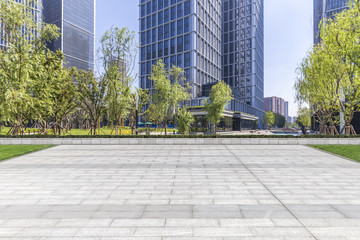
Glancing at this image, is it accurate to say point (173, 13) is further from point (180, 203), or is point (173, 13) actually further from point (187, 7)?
point (180, 203)

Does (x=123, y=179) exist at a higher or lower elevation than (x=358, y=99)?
lower

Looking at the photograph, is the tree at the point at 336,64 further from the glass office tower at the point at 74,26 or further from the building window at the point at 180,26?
the glass office tower at the point at 74,26

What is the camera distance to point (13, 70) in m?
16.5

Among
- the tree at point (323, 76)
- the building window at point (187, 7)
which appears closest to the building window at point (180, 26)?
the building window at point (187, 7)

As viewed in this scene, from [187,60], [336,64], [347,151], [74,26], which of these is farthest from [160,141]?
[74,26]

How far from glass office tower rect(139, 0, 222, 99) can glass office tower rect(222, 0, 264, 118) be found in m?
9.60

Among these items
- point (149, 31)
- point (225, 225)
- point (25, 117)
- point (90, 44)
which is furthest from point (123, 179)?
point (90, 44)

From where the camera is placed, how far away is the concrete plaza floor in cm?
347

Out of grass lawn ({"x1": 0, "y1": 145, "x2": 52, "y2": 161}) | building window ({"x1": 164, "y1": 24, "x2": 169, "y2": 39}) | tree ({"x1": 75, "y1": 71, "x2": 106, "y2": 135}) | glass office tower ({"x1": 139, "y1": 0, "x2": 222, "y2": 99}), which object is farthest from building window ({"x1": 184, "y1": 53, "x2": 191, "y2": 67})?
grass lawn ({"x1": 0, "y1": 145, "x2": 52, "y2": 161})

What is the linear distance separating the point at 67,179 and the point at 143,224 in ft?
14.9

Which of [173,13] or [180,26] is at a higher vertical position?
[173,13]

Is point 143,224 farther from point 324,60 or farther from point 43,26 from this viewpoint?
point 43,26

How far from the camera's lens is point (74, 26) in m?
114

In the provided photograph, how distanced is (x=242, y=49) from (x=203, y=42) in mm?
27006
